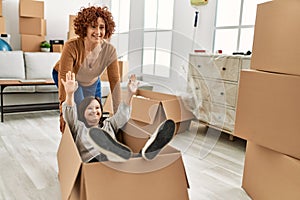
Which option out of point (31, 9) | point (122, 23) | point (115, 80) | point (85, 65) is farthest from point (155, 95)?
point (122, 23)

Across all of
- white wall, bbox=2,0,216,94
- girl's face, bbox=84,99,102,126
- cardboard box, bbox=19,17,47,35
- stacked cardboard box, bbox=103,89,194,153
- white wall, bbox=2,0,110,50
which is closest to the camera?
girl's face, bbox=84,99,102,126

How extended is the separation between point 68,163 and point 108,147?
0.26m

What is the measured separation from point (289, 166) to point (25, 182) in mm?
1630

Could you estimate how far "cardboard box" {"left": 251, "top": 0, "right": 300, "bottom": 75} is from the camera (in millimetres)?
1444

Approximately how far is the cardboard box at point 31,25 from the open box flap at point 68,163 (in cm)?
394

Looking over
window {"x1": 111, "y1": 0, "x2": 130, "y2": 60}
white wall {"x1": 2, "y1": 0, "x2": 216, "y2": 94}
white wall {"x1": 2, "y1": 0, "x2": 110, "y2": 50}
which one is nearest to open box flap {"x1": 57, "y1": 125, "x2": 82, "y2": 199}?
white wall {"x1": 2, "y1": 0, "x2": 216, "y2": 94}

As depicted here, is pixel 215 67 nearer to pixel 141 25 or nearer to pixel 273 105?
pixel 273 105

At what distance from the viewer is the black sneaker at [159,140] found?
1.18 m

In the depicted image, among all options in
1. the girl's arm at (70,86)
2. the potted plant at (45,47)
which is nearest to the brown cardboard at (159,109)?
the girl's arm at (70,86)

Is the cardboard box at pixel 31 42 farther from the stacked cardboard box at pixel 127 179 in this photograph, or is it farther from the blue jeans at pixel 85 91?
the stacked cardboard box at pixel 127 179

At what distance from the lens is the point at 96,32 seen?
1761 mm

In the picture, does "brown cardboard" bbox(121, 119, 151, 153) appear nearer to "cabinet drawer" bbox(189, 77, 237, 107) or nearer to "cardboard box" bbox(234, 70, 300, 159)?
"cardboard box" bbox(234, 70, 300, 159)

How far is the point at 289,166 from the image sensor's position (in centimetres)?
149

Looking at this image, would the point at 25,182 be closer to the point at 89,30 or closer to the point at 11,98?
the point at 89,30
